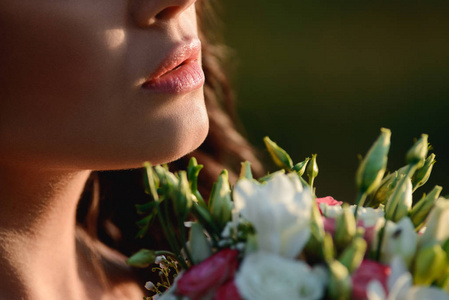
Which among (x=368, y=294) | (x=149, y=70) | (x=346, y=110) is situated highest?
(x=149, y=70)

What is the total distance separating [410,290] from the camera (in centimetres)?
85

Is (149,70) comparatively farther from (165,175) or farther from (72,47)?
(165,175)

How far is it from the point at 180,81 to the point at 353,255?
0.57 metres

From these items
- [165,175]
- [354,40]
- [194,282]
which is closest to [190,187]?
[165,175]

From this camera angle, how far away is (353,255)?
86cm

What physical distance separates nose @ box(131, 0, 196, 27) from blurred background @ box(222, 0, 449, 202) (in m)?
4.91

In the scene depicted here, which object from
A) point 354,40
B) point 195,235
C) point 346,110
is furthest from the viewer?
point 354,40

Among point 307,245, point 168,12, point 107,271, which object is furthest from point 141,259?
point 107,271

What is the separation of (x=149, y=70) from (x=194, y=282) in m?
0.46

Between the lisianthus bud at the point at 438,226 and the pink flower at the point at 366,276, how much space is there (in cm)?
7

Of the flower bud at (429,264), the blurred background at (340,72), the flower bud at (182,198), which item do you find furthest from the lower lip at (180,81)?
the blurred background at (340,72)

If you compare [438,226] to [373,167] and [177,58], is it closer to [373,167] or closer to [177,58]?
[373,167]

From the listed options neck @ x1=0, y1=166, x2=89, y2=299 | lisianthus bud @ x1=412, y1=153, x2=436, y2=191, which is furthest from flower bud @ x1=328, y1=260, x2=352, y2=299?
neck @ x1=0, y1=166, x2=89, y2=299

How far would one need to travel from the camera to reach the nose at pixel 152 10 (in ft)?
4.09
